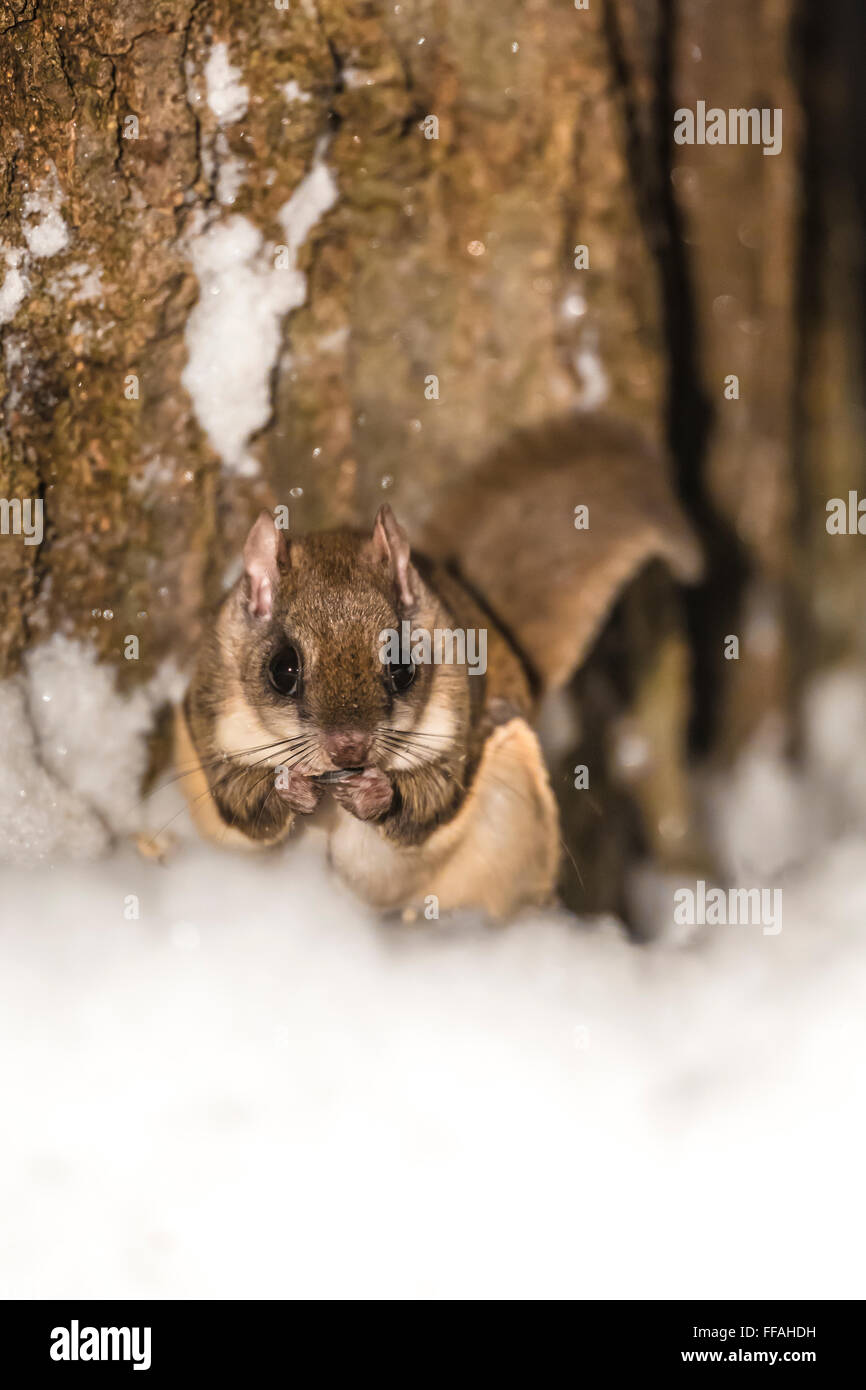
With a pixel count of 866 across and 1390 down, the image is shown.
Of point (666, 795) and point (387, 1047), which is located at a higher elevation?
point (666, 795)

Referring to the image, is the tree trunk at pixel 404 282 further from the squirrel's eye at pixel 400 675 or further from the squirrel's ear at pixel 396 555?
the squirrel's eye at pixel 400 675

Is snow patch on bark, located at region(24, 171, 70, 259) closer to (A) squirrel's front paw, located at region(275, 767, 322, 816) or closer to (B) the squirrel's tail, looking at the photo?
(B) the squirrel's tail

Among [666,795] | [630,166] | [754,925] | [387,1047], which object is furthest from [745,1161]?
[630,166]

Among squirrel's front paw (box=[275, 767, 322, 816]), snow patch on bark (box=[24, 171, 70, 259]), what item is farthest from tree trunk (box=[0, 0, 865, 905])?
squirrel's front paw (box=[275, 767, 322, 816])

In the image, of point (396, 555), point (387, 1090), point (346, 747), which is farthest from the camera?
point (387, 1090)

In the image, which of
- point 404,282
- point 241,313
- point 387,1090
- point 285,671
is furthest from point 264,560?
point 387,1090

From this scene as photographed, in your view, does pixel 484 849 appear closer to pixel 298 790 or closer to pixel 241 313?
pixel 298 790
